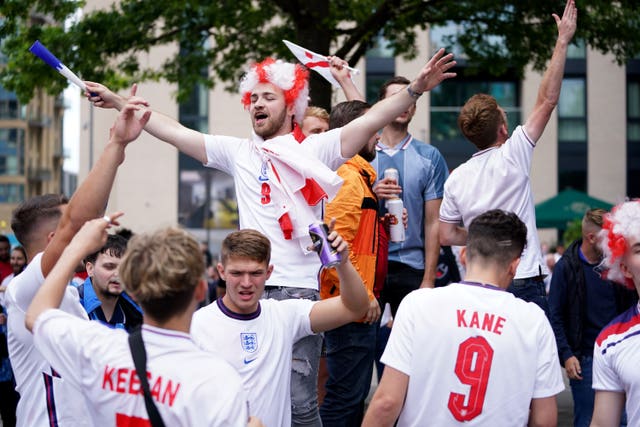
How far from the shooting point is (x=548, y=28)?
14.7m

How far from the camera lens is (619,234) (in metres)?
4.68

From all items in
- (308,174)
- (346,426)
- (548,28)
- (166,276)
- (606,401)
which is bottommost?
(346,426)

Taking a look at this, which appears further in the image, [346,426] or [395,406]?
[346,426]

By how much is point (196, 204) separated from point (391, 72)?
10160 mm

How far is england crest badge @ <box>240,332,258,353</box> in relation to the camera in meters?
4.95

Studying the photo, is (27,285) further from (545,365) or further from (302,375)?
(545,365)

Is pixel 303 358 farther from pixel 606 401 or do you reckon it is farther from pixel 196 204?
pixel 196 204

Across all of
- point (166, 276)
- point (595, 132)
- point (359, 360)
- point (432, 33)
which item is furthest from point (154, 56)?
point (166, 276)

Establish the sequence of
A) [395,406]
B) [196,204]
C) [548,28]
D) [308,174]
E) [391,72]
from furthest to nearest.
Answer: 1. [196,204]
2. [391,72]
3. [548,28]
4. [308,174]
5. [395,406]

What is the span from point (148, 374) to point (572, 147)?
39.1 m

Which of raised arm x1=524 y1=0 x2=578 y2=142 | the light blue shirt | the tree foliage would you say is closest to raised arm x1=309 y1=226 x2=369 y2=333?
raised arm x1=524 y1=0 x2=578 y2=142

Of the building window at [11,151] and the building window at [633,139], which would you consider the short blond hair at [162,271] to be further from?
the building window at [11,151]

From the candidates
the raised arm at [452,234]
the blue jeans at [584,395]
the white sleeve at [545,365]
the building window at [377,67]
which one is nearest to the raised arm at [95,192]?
the white sleeve at [545,365]

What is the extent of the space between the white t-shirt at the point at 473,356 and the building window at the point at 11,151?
79108mm
